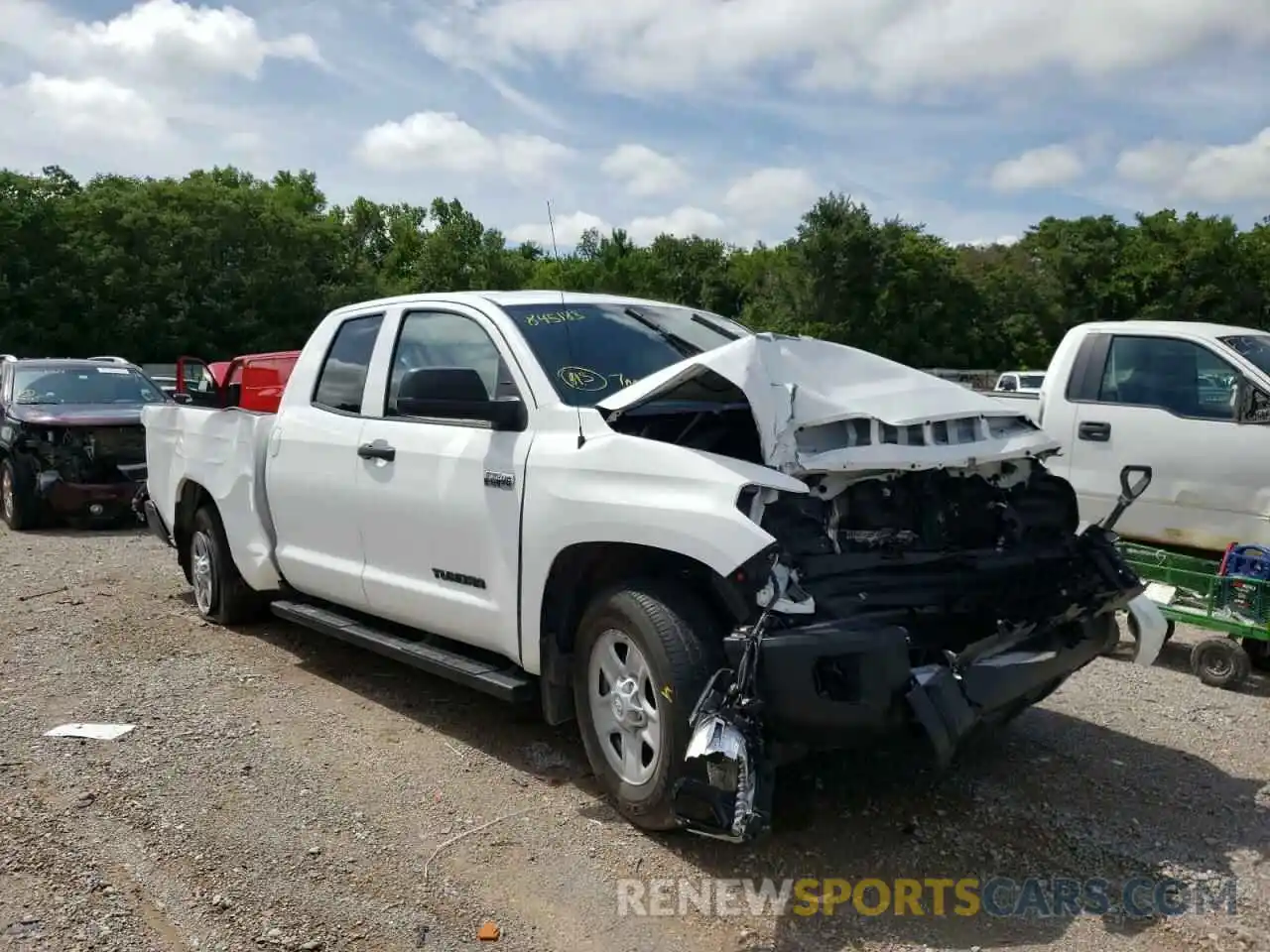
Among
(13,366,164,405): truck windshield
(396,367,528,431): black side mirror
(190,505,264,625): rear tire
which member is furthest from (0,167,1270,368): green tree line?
(396,367,528,431): black side mirror

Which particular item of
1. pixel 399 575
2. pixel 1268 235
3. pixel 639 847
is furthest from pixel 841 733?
pixel 1268 235

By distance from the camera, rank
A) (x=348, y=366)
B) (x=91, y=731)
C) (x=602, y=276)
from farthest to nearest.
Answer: (x=602, y=276), (x=348, y=366), (x=91, y=731)

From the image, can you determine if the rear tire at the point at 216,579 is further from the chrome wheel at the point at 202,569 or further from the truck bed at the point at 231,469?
the truck bed at the point at 231,469

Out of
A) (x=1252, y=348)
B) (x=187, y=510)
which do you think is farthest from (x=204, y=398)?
(x=1252, y=348)

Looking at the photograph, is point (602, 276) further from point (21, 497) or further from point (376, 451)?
point (376, 451)

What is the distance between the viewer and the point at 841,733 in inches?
134

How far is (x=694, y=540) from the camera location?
3562 mm

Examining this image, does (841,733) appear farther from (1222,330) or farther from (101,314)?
(101,314)

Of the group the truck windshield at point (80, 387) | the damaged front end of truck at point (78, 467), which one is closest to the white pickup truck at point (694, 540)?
the damaged front end of truck at point (78, 467)

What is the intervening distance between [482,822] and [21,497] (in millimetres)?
8767

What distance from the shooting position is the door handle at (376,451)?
4996 millimetres

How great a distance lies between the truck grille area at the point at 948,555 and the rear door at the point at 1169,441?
2.59 meters

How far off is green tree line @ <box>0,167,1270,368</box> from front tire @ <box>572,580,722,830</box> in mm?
33695

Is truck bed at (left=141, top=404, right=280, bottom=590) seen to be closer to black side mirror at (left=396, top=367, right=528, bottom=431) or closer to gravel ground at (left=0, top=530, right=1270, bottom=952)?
gravel ground at (left=0, top=530, right=1270, bottom=952)
